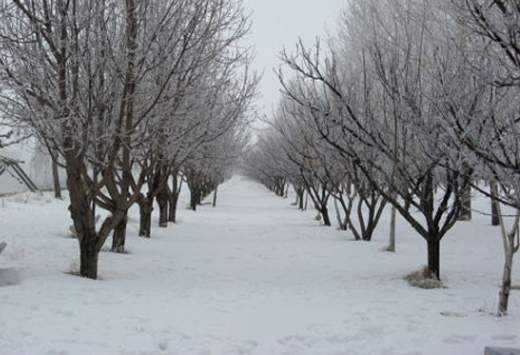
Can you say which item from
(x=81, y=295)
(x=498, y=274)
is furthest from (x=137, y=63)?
(x=498, y=274)

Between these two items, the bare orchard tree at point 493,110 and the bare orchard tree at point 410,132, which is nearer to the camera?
the bare orchard tree at point 493,110

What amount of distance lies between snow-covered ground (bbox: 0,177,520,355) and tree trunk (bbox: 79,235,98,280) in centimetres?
28

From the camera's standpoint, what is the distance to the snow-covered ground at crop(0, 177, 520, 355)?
4.44m

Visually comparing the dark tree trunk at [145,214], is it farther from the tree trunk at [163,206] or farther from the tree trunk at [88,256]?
→ the tree trunk at [88,256]

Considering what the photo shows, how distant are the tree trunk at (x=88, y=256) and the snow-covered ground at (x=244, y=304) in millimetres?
278

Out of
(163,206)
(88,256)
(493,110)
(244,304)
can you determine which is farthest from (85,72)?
(163,206)

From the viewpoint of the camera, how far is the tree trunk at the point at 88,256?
7.05 m

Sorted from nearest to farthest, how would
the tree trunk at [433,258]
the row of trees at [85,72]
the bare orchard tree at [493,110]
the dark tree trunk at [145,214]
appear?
the bare orchard tree at [493,110] < the row of trees at [85,72] < the tree trunk at [433,258] < the dark tree trunk at [145,214]

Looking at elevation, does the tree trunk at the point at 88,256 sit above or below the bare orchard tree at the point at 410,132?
below

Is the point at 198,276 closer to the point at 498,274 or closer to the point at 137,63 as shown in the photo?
the point at 137,63

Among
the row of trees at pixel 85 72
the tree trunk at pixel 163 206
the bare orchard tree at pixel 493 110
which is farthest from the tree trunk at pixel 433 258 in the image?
the tree trunk at pixel 163 206

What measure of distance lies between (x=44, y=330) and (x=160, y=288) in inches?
97.8

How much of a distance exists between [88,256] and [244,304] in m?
2.27

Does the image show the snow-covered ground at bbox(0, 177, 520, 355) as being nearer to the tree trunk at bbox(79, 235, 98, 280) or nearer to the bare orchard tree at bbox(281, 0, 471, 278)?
the tree trunk at bbox(79, 235, 98, 280)
